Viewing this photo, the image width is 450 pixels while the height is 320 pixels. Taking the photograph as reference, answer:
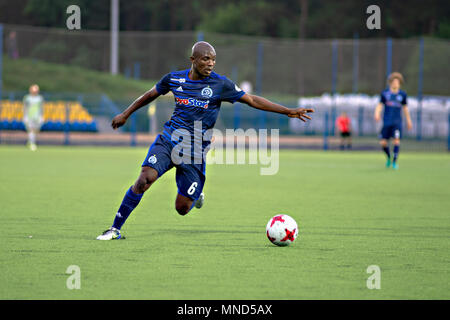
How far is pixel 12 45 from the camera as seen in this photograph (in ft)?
129

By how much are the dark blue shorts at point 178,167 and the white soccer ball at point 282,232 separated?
3.74 ft

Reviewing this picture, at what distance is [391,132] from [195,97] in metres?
11.8

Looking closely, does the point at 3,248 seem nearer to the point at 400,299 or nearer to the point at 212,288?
the point at 212,288

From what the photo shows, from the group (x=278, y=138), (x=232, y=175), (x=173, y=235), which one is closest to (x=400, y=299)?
(x=173, y=235)

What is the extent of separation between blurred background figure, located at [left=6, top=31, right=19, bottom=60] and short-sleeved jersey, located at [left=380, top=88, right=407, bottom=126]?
25913mm

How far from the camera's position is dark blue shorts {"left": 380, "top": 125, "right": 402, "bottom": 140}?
18.4 meters

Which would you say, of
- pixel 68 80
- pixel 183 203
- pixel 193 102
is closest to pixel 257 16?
pixel 68 80

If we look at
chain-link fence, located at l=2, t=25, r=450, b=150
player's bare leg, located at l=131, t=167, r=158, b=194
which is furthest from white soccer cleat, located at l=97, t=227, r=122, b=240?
chain-link fence, located at l=2, t=25, r=450, b=150

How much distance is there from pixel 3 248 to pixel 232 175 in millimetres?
10552

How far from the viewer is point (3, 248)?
22.5ft

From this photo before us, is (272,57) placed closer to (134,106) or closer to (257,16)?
(257,16)

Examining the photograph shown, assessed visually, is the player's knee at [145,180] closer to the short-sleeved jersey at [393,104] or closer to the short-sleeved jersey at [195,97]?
→ the short-sleeved jersey at [195,97]

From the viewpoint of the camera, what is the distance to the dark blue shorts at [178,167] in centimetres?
749

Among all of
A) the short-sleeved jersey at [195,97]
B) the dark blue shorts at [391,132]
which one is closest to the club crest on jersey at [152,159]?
the short-sleeved jersey at [195,97]
